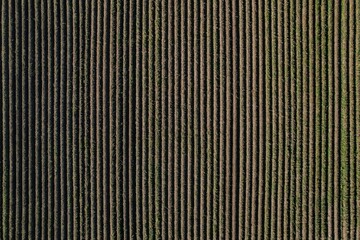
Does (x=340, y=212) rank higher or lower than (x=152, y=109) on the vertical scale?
lower

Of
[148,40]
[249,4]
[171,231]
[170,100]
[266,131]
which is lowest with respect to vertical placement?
[171,231]

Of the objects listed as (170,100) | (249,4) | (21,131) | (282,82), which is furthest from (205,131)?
(21,131)

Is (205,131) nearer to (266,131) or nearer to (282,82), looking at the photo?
(266,131)

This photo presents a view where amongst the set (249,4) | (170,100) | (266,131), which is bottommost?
(266,131)

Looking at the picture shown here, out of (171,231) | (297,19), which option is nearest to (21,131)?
(171,231)

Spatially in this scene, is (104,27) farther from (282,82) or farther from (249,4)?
(282,82)

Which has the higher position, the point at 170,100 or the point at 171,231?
the point at 170,100
